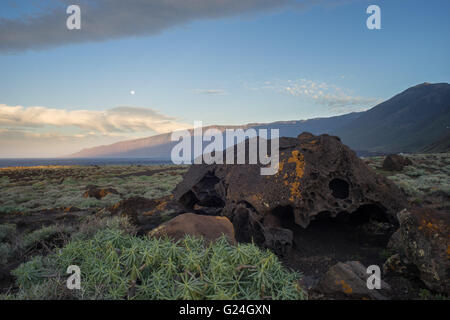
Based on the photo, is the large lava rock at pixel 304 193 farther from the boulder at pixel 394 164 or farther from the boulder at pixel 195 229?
the boulder at pixel 394 164

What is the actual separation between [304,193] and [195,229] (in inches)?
112

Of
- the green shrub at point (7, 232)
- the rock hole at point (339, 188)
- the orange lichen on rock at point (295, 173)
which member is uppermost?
the orange lichen on rock at point (295, 173)

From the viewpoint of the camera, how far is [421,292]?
4.16 meters

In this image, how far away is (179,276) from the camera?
353 centimetres

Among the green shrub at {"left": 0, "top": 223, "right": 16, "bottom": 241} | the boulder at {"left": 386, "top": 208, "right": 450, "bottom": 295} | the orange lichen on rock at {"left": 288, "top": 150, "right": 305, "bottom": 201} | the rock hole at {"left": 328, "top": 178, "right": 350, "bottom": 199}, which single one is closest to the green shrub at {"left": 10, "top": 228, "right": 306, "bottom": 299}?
the boulder at {"left": 386, "top": 208, "right": 450, "bottom": 295}

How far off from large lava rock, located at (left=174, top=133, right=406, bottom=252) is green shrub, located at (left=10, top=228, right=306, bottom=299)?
2561 millimetres

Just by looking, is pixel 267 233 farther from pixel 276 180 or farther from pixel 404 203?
pixel 404 203

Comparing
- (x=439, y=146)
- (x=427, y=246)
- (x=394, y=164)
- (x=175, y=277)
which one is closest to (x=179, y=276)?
(x=175, y=277)

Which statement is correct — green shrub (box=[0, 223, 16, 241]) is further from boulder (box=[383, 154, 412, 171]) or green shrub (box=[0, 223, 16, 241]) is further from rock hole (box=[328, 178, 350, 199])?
boulder (box=[383, 154, 412, 171])

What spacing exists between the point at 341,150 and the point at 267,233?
294 centimetres

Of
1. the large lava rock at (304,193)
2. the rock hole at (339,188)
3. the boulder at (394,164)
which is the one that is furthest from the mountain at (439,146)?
the rock hole at (339,188)

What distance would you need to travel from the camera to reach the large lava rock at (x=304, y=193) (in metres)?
6.57

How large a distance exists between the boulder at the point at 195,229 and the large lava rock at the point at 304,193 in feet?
3.84

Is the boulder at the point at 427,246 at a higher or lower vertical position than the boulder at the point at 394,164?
lower
